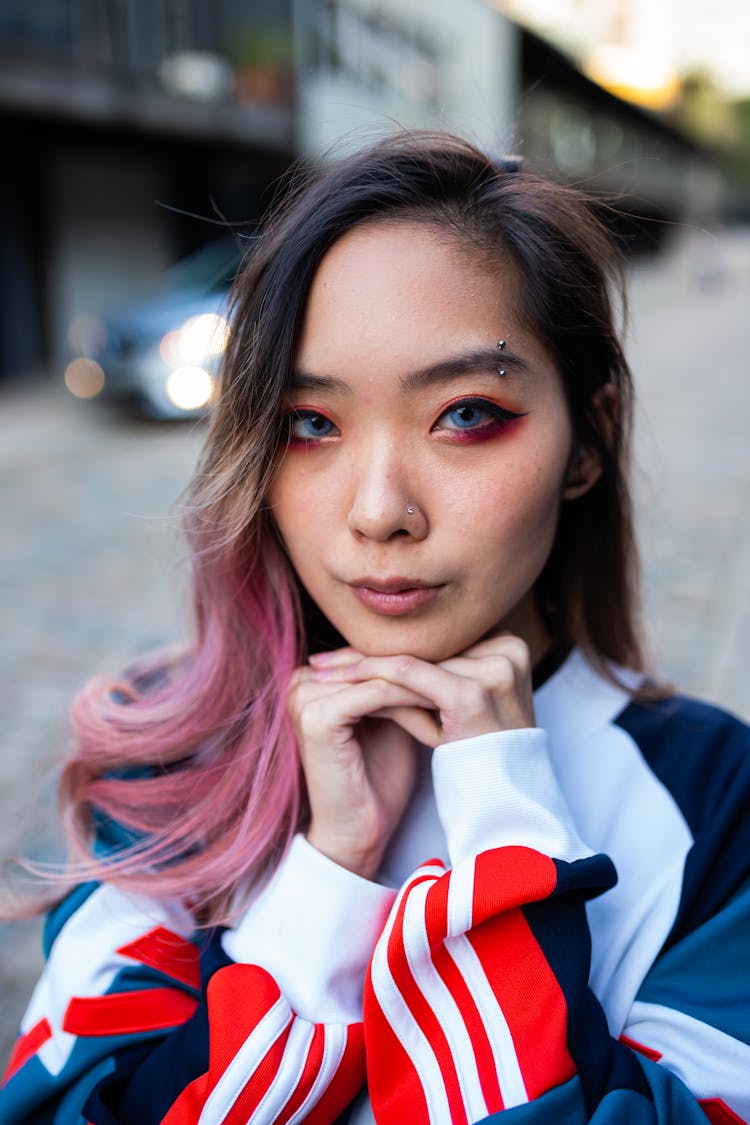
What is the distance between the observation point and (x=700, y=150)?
160 feet

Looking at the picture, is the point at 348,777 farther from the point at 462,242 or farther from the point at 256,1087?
the point at 462,242

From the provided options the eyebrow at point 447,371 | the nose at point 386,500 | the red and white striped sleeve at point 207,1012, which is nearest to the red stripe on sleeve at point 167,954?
the red and white striped sleeve at point 207,1012

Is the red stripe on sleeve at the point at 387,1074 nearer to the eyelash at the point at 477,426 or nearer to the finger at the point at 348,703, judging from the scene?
the finger at the point at 348,703

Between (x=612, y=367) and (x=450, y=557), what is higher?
(x=612, y=367)

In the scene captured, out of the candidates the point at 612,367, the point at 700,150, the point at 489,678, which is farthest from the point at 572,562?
the point at 700,150

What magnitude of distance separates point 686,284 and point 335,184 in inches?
1222

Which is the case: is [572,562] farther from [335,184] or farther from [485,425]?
[335,184]

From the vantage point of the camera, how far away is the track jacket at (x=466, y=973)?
1.00m

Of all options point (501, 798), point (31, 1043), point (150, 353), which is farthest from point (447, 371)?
point (150, 353)

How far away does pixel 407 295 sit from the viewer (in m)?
Result: 1.08

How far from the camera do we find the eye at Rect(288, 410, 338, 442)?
1.18 metres

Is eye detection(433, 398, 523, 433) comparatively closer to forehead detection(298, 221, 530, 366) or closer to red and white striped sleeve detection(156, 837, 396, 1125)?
forehead detection(298, 221, 530, 366)

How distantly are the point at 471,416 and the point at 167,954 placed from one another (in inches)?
31.8

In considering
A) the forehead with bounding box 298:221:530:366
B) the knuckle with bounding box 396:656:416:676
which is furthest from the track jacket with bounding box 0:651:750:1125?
the forehead with bounding box 298:221:530:366
